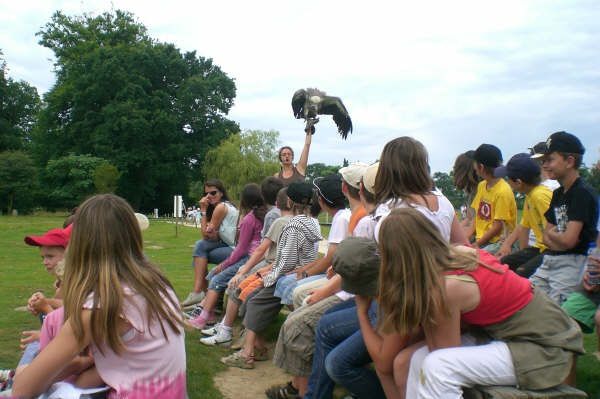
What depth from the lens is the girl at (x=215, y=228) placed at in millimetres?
7344

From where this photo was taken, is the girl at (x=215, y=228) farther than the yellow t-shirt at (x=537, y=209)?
Yes

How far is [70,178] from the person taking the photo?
4472 cm

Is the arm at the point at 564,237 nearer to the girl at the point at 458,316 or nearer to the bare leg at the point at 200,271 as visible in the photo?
the girl at the point at 458,316

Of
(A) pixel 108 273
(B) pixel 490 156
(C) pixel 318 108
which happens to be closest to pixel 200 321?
(C) pixel 318 108

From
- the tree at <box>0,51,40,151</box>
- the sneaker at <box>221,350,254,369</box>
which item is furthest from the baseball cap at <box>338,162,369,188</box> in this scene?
the tree at <box>0,51,40,151</box>

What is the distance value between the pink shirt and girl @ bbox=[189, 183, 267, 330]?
13.1 ft

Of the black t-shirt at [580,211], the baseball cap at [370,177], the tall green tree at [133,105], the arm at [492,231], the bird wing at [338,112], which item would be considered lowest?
the arm at [492,231]

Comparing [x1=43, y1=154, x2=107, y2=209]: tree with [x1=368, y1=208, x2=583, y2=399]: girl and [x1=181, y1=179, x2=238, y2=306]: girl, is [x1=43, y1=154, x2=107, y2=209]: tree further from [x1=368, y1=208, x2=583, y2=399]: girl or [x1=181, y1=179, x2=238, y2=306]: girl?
[x1=368, y1=208, x2=583, y2=399]: girl

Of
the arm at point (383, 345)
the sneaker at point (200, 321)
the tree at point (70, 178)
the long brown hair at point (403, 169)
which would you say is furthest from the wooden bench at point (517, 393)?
the tree at point (70, 178)

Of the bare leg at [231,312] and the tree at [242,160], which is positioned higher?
the tree at [242,160]

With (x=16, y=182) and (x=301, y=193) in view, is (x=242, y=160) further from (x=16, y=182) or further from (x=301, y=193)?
(x=301, y=193)

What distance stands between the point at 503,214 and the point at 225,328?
3042 millimetres

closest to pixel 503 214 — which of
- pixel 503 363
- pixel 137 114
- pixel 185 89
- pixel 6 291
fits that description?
pixel 503 363

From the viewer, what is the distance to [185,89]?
157 ft
